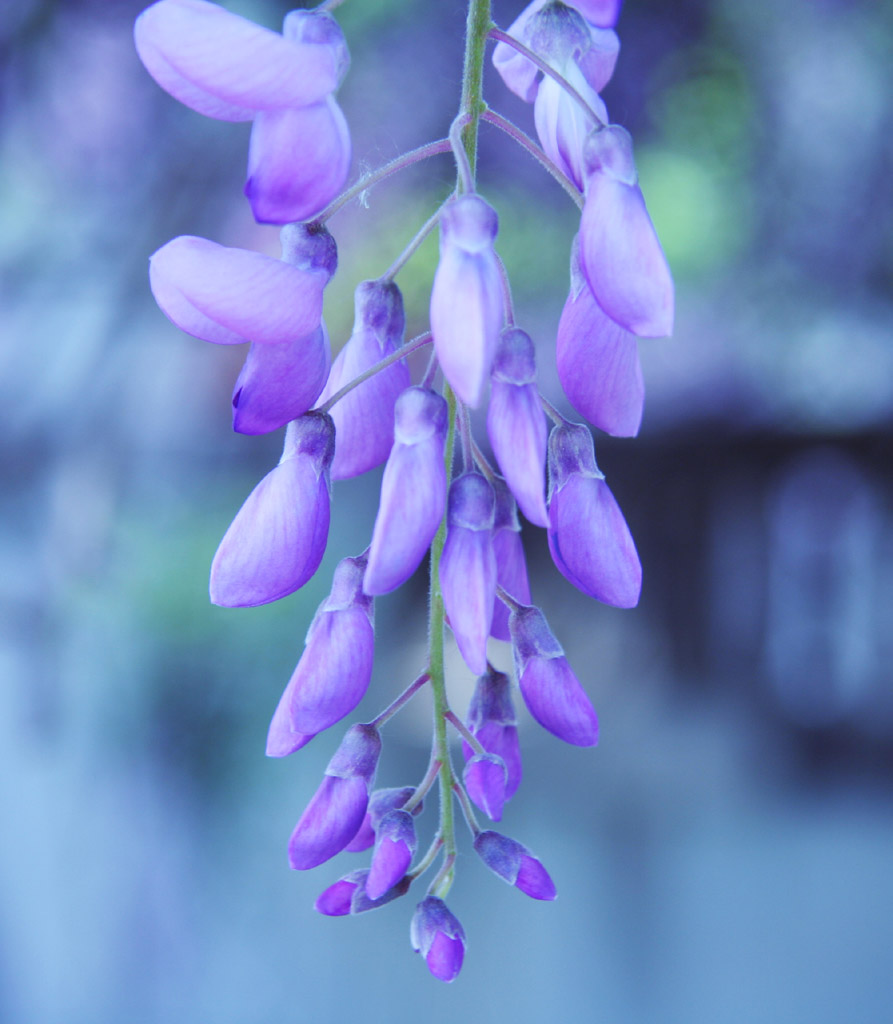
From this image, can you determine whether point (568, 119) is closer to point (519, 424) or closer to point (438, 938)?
point (519, 424)

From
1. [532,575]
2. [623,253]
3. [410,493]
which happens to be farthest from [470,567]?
[532,575]

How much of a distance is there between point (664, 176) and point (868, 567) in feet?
6.50

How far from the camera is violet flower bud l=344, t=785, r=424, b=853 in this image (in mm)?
558

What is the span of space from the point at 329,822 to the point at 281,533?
0.50 feet

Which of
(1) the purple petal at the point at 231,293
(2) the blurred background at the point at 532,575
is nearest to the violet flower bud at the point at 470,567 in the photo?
(1) the purple petal at the point at 231,293

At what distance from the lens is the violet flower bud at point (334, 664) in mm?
466

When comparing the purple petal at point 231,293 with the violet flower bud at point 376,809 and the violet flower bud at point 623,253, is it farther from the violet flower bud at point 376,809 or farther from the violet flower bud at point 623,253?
the violet flower bud at point 376,809

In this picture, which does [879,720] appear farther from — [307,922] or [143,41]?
[143,41]

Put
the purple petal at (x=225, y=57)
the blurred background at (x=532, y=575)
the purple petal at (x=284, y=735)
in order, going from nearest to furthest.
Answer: the purple petal at (x=225, y=57) < the purple petal at (x=284, y=735) < the blurred background at (x=532, y=575)

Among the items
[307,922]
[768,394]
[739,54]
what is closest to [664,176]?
[739,54]

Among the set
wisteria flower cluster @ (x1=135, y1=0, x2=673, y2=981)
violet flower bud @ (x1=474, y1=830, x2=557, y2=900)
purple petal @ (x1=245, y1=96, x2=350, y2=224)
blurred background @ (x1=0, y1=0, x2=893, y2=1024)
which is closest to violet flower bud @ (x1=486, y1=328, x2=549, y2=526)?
wisteria flower cluster @ (x1=135, y1=0, x2=673, y2=981)

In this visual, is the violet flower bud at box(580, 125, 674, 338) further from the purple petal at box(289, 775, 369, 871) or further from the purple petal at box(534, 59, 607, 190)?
the purple petal at box(289, 775, 369, 871)

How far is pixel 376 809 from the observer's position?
0.57m

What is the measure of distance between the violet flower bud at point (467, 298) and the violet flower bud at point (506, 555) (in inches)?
5.9
